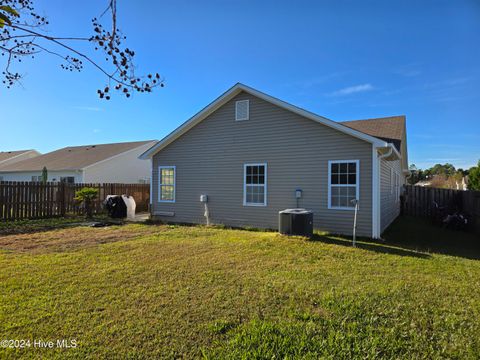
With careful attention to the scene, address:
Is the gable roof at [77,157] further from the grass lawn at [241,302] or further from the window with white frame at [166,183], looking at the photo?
the grass lawn at [241,302]

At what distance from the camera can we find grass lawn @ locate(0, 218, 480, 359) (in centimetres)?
277

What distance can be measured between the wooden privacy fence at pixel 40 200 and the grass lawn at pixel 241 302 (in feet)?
20.1

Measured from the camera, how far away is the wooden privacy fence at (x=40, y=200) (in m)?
11.4

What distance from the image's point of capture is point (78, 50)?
307 cm

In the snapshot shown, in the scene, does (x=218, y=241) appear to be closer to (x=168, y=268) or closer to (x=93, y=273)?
(x=168, y=268)

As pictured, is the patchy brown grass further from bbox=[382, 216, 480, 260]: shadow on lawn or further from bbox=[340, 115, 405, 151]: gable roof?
bbox=[340, 115, 405, 151]: gable roof

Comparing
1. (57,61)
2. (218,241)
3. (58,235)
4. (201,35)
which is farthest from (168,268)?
(201,35)

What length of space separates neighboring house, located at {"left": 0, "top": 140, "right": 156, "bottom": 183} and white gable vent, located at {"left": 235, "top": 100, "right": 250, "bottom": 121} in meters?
14.8

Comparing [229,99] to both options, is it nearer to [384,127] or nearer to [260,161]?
[260,161]

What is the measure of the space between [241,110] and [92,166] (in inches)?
591

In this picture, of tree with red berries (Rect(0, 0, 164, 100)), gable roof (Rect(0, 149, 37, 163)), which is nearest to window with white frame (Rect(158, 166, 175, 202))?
tree with red berries (Rect(0, 0, 164, 100))

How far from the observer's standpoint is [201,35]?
755 centimetres

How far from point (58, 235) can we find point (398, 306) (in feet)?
29.9

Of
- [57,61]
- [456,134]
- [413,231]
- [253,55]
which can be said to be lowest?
[413,231]
